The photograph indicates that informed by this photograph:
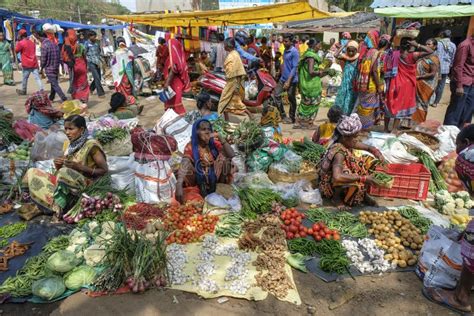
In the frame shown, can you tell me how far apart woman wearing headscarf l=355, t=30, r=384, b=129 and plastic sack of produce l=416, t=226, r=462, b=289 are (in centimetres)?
342

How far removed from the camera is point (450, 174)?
468 cm

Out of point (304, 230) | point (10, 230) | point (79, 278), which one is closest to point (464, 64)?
point (304, 230)

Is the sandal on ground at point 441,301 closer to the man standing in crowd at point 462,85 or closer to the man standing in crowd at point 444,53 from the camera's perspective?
the man standing in crowd at point 462,85

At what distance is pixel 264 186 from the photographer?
4.32m

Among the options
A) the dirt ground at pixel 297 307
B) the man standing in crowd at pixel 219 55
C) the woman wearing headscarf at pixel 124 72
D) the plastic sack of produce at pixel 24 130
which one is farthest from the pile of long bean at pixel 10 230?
the man standing in crowd at pixel 219 55

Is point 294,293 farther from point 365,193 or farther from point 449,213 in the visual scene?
point 449,213

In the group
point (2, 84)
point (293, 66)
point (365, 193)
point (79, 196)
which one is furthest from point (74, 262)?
point (2, 84)

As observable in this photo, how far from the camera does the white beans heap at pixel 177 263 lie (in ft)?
9.56

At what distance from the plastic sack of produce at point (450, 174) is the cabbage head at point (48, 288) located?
15.0 ft

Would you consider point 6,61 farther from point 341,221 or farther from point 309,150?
point 341,221

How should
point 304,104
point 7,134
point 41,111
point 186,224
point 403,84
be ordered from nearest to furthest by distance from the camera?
point 186,224
point 7,134
point 41,111
point 403,84
point 304,104

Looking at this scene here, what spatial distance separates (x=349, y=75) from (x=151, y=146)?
4.12 metres

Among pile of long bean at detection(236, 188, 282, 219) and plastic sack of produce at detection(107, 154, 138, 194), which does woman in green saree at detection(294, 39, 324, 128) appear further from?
plastic sack of produce at detection(107, 154, 138, 194)

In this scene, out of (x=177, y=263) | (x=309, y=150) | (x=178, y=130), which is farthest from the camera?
(x=178, y=130)
